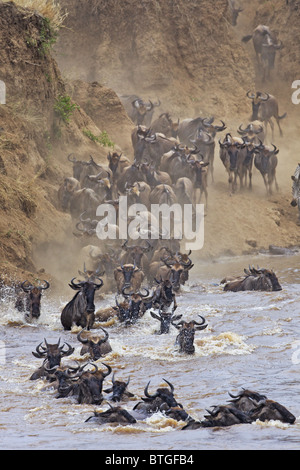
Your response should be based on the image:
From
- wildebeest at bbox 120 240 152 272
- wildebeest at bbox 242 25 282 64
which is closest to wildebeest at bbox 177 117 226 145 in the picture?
wildebeest at bbox 242 25 282 64

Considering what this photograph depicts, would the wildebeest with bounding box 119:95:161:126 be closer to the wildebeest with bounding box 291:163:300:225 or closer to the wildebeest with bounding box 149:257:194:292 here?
the wildebeest with bounding box 291:163:300:225

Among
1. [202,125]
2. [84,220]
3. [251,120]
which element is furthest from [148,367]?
[251,120]

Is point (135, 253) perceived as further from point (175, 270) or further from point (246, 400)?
point (246, 400)

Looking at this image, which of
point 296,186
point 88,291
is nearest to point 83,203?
point 296,186

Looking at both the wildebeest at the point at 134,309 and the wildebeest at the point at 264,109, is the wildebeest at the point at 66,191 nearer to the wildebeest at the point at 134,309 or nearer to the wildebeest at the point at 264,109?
the wildebeest at the point at 134,309

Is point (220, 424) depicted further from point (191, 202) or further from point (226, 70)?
point (226, 70)

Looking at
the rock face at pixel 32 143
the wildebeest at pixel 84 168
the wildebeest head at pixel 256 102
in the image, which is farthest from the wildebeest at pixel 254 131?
the wildebeest at pixel 84 168

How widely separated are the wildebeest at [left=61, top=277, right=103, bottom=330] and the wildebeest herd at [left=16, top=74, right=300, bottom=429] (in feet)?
0.06

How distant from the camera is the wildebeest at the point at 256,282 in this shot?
60.5 feet

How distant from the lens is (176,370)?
12312mm

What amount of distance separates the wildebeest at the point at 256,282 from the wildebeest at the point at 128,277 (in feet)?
6.33

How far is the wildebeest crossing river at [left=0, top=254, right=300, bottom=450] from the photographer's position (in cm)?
900

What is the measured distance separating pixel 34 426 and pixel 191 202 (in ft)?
49.1

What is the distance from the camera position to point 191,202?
24297 millimetres
